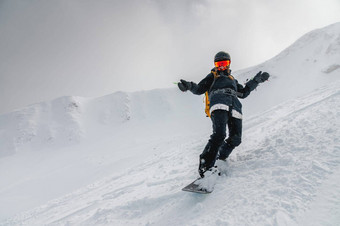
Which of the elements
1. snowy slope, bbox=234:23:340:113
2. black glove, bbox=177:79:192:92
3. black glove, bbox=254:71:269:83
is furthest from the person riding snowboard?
snowy slope, bbox=234:23:340:113

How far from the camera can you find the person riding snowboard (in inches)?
140

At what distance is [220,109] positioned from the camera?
12.2 ft

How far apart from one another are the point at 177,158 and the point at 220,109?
3894 mm

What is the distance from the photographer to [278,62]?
3706 centimetres

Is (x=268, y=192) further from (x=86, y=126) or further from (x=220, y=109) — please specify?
(x=86, y=126)

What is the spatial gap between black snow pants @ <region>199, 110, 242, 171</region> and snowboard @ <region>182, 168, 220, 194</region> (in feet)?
0.81

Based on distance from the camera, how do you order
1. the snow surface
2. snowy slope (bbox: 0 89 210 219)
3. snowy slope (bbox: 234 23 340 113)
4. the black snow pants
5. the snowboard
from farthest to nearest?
snowy slope (bbox: 0 89 210 219) → snowy slope (bbox: 234 23 340 113) → the black snow pants → the snowboard → the snow surface

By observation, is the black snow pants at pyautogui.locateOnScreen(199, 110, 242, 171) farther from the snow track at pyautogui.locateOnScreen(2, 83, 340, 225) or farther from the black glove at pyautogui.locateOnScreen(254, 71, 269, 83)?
the black glove at pyautogui.locateOnScreen(254, 71, 269, 83)

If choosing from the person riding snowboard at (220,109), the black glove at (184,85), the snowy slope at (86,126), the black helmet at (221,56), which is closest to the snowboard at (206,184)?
the person riding snowboard at (220,109)

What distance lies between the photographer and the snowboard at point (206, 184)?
3061 millimetres

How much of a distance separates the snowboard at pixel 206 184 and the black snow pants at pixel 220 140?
0.25 meters

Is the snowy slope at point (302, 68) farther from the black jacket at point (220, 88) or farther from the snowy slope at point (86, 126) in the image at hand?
the black jacket at point (220, 88)

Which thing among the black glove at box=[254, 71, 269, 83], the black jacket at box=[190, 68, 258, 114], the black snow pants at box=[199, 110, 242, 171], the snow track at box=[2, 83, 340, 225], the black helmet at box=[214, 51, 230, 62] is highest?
the black helmet at box=[214, 51, 230, 62]

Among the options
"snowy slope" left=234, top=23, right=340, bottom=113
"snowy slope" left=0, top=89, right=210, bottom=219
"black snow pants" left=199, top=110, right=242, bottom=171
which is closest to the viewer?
"black snow pants" left=199, top=110, right=242, bottom=171
